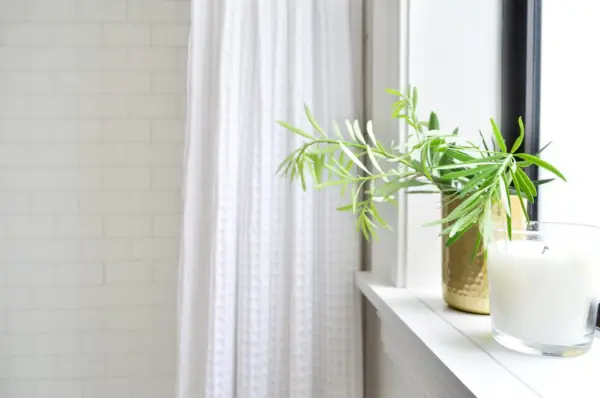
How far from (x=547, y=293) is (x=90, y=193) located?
1.41 meters

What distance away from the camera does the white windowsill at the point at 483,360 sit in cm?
44

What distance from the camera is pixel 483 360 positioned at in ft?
1.67

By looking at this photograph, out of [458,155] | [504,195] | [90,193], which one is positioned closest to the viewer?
[504,195]

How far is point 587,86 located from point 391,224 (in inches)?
16.0

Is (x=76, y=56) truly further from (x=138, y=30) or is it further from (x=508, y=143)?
(x=508, y=143)

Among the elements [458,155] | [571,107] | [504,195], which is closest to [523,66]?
[571,107]

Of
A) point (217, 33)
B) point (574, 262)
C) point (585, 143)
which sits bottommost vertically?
point (574, 262)

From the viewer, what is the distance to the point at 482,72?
0.85 meters

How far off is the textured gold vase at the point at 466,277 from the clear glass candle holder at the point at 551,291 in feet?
0.42

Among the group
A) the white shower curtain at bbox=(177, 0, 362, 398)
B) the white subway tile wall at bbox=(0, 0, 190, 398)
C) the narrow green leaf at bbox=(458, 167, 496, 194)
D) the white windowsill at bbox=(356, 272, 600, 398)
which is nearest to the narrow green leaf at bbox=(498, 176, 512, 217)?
the narrow green leaf at bbox=(458, 167, 496, 194)

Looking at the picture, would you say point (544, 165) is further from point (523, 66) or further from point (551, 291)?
point (523, 66)

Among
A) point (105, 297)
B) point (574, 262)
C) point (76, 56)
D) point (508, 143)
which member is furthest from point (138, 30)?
point (574, 262)

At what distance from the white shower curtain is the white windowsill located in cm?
25

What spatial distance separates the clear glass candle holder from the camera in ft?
1.60
